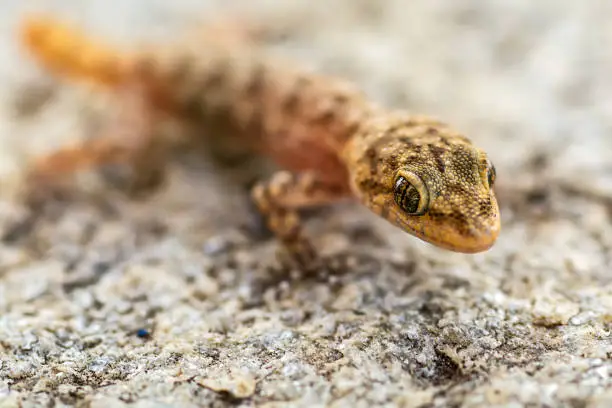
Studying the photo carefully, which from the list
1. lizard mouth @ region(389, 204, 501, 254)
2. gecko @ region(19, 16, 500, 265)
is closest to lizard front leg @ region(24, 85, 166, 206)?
gecko @ region(19, 16, 500, 265)

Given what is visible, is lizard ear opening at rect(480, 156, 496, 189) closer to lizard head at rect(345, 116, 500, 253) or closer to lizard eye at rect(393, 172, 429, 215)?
lizard head at rect(345, 116, 500, 253)

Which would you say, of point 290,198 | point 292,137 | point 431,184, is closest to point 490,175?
point 431,184

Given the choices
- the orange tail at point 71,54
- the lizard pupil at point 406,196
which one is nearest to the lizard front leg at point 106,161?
the orange tail at point 71,54

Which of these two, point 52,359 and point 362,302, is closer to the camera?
point 52,359

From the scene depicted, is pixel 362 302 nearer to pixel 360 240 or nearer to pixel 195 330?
pixel 360 240

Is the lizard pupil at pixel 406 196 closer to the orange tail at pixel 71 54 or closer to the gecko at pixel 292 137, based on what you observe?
the gecko at pixel 292 137

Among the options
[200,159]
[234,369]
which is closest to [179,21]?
[200,159]

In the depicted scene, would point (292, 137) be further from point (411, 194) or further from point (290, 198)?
point (411, 194)
